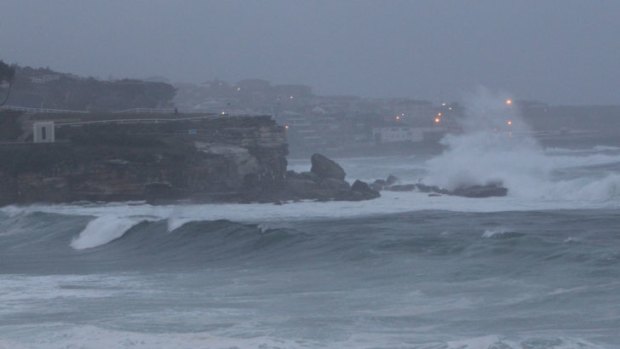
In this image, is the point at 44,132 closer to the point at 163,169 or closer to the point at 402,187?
the point at 163,169

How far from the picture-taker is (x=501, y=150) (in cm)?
5112

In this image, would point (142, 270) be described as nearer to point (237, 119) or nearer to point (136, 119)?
point (237, 119)

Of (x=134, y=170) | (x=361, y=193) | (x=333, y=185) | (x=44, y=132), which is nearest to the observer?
(x=134, y=170)

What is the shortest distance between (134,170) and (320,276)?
1898 centimetres

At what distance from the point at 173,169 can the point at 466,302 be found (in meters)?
22.5

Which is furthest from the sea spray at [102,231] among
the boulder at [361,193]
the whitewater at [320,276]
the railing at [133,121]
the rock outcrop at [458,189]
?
the railing at [133,121]

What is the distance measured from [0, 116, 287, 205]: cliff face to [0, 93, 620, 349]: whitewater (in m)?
2.62

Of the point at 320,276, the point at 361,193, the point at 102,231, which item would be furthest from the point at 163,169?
the point at 320,276

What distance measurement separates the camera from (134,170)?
35.4m

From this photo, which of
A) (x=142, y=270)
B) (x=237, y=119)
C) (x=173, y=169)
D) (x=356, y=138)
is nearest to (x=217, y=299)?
(x=142, y=270)

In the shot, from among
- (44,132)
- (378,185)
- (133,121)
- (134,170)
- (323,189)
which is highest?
(133,121)

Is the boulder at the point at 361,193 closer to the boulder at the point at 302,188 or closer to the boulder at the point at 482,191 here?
the boulder at the point at 302,188

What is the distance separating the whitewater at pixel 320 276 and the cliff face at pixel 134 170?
2623mm

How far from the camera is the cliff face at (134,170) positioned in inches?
1387
